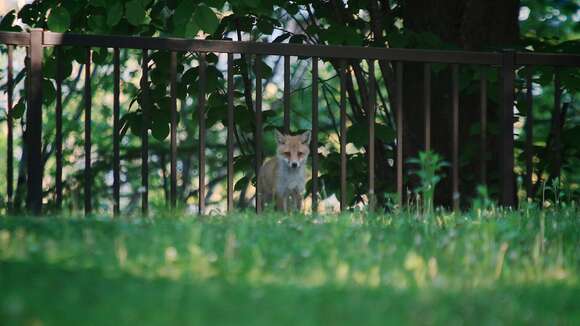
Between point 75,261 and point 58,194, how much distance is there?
8.10 feet

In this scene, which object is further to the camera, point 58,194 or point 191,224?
point 58,194

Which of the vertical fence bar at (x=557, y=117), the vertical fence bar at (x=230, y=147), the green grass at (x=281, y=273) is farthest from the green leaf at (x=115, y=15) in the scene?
the vertical fence bar at (x=557, y=117)

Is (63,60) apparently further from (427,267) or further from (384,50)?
(427,267)

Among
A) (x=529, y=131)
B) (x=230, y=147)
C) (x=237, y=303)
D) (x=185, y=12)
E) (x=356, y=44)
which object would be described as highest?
(x=185, y=12)

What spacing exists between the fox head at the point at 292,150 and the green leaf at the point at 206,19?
67.2 inches

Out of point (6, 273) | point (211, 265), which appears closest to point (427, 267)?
point (211, 265)

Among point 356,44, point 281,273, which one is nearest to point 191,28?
point 356,44

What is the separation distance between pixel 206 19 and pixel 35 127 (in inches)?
53.2

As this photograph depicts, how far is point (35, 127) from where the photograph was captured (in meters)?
5.19

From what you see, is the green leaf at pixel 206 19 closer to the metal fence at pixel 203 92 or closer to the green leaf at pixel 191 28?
the green leaf at pixel 191 28

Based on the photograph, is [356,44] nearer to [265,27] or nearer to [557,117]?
[265,27]

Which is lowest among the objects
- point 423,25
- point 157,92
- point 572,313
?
point 572,313

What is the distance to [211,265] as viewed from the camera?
2.99m

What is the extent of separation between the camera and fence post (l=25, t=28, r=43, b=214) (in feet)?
16.9
